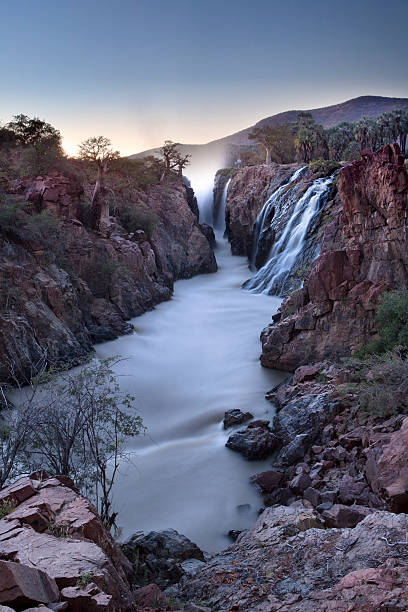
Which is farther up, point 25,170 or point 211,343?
point 25,170

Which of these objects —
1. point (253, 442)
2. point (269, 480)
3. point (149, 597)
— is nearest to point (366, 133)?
point (253, 442)

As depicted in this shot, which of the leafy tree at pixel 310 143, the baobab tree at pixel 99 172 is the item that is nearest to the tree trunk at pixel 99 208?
the baobab tree at pixel 99 172

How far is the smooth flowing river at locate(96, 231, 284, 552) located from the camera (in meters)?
10.1

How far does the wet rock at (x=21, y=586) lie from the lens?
11.5ft

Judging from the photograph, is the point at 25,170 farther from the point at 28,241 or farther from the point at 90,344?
the point at 90,344

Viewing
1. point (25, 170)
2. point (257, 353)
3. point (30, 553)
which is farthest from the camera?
point (25, 170)

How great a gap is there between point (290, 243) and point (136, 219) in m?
10.6

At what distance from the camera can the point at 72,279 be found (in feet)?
70.2

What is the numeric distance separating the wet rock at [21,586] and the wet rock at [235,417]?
32.2 ft

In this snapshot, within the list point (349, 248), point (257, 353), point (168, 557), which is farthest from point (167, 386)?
point (168, 557)

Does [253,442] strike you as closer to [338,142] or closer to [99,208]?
[99,208]

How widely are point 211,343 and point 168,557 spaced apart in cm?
1436

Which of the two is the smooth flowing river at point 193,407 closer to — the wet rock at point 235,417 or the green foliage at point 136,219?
the wet rock at point 235,417

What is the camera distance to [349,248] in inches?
629
